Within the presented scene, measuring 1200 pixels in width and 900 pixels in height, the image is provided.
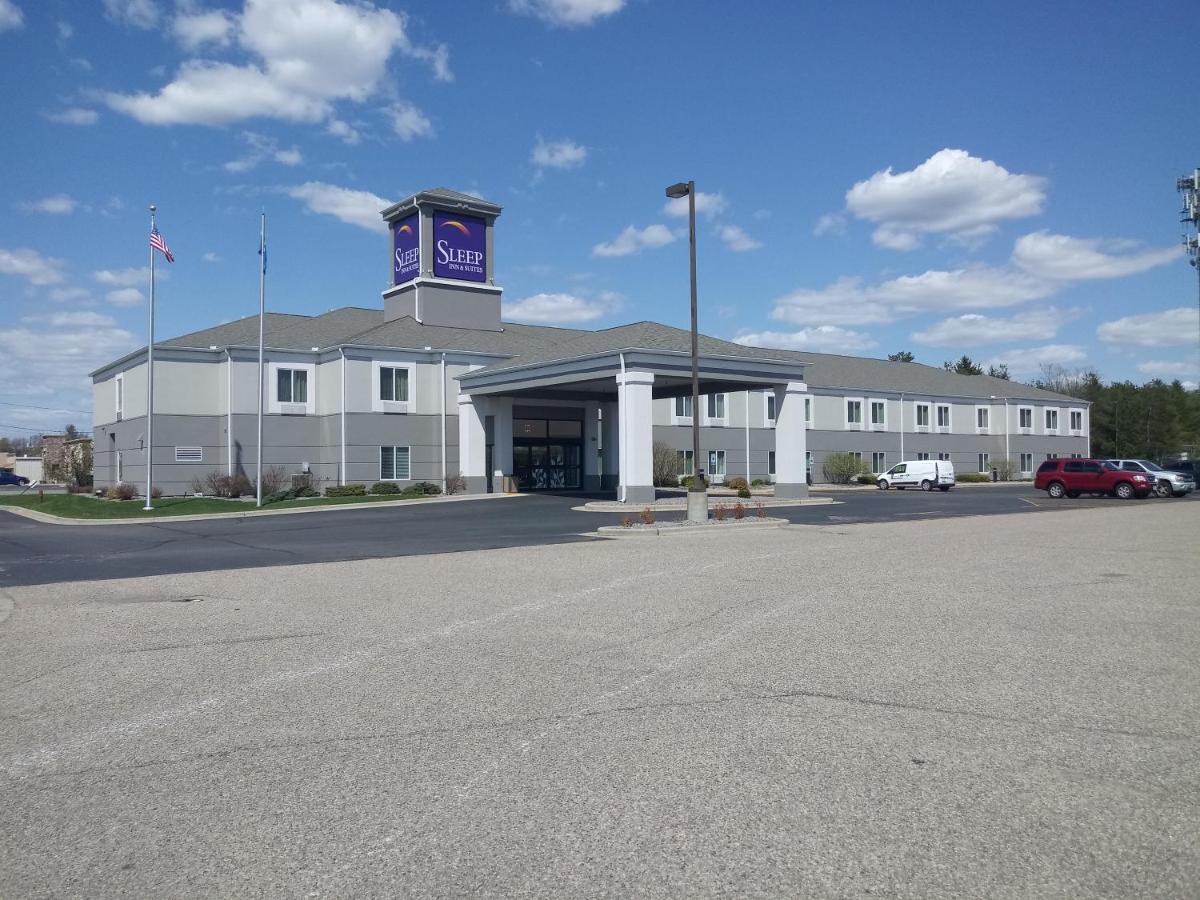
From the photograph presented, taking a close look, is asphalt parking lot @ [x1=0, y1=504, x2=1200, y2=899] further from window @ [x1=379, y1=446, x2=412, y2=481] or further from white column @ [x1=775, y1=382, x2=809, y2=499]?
window @ [x1=379, y1=446, x2=412, y2=481]

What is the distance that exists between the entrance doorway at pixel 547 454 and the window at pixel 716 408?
11138 millimetres

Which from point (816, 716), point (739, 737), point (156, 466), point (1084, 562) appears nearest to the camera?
point (739, 737)

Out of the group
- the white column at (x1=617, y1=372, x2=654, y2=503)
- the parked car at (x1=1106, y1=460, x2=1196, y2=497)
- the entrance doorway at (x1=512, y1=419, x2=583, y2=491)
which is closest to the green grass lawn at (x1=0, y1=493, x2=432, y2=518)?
the entrance doorway at (x1=512, y1=419, x2=583, y2=491)

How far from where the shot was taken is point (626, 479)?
114ft

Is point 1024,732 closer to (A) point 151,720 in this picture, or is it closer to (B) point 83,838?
(B) point 83,838

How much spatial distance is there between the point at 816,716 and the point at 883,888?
→ 278 cm

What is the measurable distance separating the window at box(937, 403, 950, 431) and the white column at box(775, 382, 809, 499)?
3385cm

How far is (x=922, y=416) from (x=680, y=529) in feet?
162

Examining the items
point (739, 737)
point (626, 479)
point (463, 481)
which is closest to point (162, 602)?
point (739, 737)

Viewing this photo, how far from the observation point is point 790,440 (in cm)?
3919

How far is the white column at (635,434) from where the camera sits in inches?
1363

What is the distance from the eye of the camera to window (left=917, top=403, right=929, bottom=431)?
6825 cm

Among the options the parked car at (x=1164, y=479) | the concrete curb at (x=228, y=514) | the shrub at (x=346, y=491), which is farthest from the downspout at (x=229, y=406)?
the parked car at (x=1164, y=479)

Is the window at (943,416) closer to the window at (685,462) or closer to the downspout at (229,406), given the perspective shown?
the window at (685,462)
